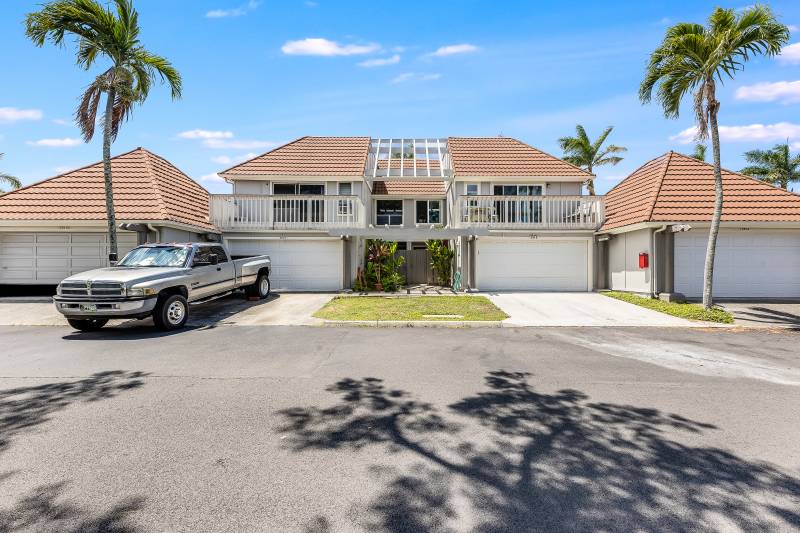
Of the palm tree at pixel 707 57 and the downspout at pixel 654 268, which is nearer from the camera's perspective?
the palm tree at pixel 707 57

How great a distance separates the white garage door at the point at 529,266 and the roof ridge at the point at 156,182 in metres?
12.5

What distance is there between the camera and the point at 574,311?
12789 mm

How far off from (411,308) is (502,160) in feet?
38.1

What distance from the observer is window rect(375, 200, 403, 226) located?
80.1 ft

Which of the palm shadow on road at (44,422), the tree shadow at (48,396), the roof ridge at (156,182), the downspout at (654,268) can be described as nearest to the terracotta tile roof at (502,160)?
the downspout at (654,268)

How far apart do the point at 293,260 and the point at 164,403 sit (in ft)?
42.2

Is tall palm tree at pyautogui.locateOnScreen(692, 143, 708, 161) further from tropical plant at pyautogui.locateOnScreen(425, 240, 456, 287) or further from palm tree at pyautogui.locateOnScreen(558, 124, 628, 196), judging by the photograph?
tropical plant at pyautogui.locateOnScreen(425, 240, 456, 287)

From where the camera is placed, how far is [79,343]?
841cm

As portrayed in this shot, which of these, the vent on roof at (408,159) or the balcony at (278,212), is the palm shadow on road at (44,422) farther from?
the vent on roof at (408,159)

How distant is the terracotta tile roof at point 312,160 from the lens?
1912 centimetres

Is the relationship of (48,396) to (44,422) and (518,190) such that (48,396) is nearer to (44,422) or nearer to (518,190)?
(44,422)

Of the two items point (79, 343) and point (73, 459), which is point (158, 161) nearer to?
point (79, 343)

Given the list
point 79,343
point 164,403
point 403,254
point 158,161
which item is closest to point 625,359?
point 164,403

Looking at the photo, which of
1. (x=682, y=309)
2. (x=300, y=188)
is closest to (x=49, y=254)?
(x=300, y=188)
